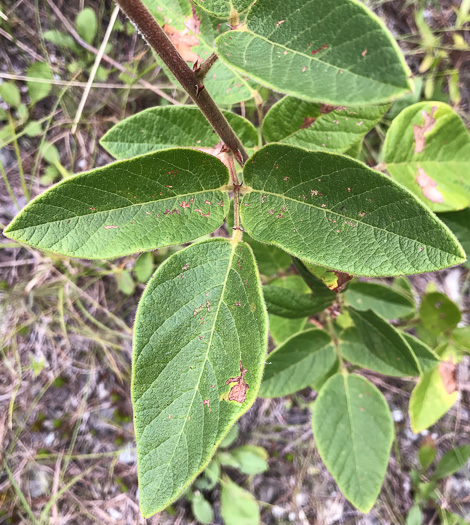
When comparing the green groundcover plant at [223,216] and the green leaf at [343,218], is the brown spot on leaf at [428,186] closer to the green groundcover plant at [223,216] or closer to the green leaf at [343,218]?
the green groundcover plant at [223,216]

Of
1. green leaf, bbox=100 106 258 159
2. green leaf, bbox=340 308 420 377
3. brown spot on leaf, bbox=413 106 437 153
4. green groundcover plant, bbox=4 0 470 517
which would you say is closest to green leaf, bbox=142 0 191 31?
green groundcover plant, bbox=4 0 470 517

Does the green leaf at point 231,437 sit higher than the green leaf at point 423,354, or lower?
lower

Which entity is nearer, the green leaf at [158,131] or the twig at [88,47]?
the green leaf at [158,131]

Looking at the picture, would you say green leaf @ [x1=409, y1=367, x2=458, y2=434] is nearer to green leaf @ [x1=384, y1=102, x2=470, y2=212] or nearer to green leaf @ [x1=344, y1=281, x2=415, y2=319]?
green leaf @ [x1=344, y1=281, x2=415, y2=319]

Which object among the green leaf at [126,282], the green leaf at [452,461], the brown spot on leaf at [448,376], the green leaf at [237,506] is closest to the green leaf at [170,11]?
the green leaf at [126,282]

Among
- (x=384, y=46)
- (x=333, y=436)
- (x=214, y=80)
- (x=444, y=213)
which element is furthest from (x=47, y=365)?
(x=384, y=46)

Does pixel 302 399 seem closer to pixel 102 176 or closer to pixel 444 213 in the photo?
pixel 444 213

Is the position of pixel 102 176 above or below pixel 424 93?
above
